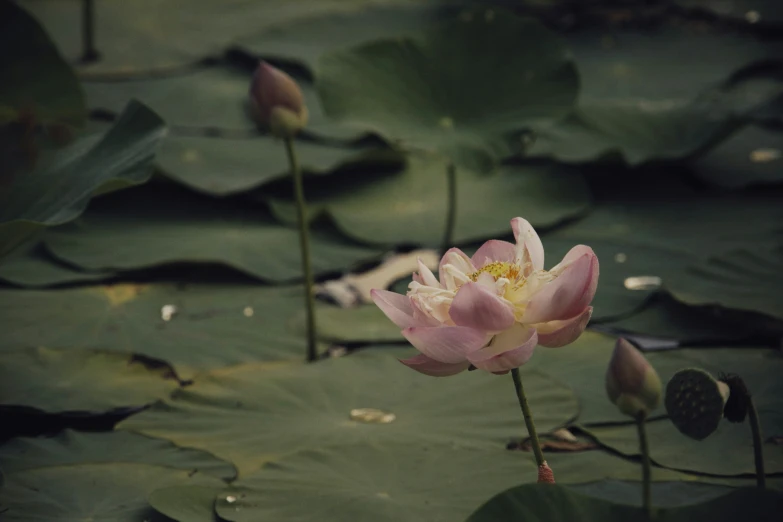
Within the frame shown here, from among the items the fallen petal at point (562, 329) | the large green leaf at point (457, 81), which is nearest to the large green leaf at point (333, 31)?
the large green leaf at point (457, 81)

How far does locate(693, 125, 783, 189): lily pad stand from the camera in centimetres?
235

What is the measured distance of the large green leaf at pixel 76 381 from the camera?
155cm

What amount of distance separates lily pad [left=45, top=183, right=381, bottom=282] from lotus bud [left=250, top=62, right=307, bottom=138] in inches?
16.3

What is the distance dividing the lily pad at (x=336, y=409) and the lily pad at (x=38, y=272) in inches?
19.5

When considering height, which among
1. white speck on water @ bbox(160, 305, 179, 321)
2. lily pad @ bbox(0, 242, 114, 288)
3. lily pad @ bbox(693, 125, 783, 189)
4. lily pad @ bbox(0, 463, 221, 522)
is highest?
lily pad @ bbox(693, 125, 783, 189)

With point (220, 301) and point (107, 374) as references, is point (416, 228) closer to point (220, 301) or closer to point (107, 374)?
point (220, 301)

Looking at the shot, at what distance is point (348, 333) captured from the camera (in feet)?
5.93

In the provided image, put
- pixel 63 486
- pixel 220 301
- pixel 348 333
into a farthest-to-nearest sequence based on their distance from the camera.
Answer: pixel 220 301 < pixel 348 333 < pixel 63 486

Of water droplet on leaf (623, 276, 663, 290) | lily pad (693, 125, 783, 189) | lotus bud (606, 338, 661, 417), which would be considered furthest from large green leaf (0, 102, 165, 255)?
lily pad (693, 125, 783, 189)

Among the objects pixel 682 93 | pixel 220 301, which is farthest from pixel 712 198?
pixel 220 301

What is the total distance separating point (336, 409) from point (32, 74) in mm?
1244

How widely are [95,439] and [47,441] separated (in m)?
0.07

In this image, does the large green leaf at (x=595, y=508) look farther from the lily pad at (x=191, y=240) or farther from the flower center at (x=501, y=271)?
the lily pad at (x=191, y=240)

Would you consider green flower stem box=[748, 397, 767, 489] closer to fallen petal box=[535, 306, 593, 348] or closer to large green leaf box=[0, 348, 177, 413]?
fallen petal box=[535, 306, 593, 348]
